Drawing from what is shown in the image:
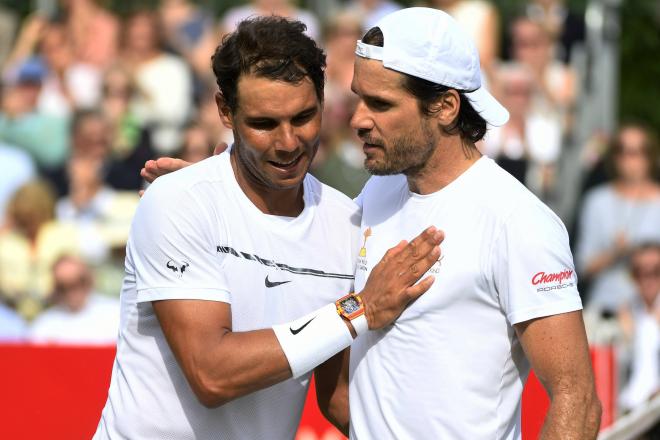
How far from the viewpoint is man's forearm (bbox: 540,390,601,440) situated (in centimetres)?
344

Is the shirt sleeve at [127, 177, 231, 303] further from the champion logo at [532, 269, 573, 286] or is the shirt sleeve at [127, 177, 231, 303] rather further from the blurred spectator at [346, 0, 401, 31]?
the blurred spectator at [346, 0, 401, 31]

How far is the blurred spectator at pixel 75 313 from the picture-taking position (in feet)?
27.8

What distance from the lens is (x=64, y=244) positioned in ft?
29.6

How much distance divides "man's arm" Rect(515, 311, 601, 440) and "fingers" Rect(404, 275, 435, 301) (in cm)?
36

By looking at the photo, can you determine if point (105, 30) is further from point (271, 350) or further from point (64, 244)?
point (271, 350)

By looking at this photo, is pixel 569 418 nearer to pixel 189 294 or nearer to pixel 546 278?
pixel 546 278

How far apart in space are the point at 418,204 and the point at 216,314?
77 centimetres

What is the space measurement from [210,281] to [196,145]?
5348mm

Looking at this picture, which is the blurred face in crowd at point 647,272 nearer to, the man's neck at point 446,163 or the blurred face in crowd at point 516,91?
the blurred face in crowd at point 516,91

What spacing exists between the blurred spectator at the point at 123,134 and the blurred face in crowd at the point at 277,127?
5.50m

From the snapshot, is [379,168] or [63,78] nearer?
[379,168]

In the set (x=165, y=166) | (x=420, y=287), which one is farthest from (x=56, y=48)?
(x=420, y=287)

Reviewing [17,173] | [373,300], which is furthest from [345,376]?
[17,173]

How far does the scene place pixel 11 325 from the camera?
8.73m
